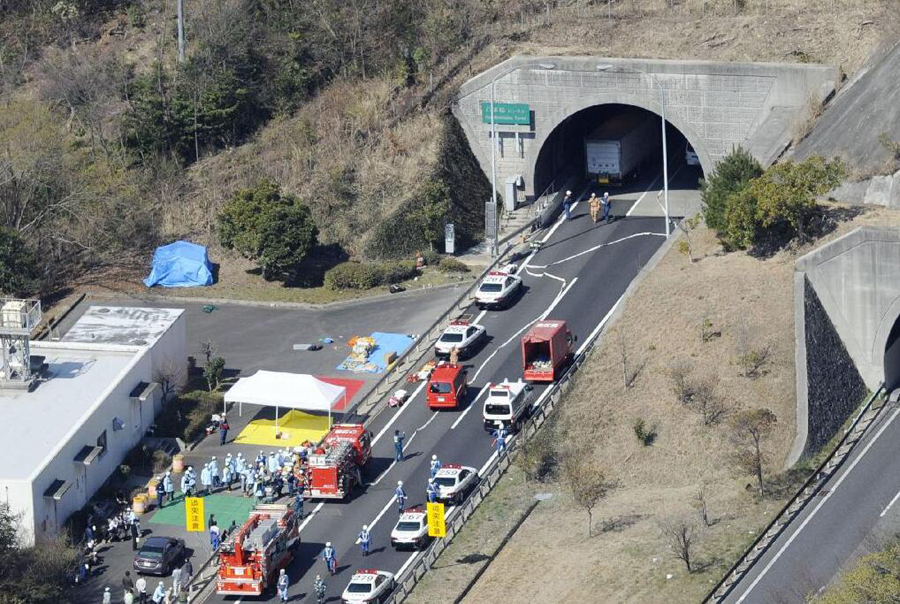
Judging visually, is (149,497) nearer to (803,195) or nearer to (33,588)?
(33,588)

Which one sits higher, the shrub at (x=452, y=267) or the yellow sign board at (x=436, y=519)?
the shrub at (x=452, y=267)

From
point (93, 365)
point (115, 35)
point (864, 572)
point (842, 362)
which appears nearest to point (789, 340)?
point (842, 362)

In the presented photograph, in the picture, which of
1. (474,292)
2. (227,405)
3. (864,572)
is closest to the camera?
(864,572)

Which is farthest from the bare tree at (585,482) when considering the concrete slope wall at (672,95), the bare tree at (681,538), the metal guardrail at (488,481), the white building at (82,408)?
the concrete slope wall at (672,95)

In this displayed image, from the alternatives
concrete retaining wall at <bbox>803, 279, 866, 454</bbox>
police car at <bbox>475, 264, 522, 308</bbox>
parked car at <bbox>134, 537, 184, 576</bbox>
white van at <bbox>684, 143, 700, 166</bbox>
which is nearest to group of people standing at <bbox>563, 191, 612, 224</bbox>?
white van at <bbox>684, 143, 700, 166</bbox>

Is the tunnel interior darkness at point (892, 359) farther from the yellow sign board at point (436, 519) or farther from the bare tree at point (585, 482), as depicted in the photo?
the yellow sign board at point (436, 519)

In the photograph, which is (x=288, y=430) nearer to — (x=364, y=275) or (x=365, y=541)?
(x=365, y=541)
